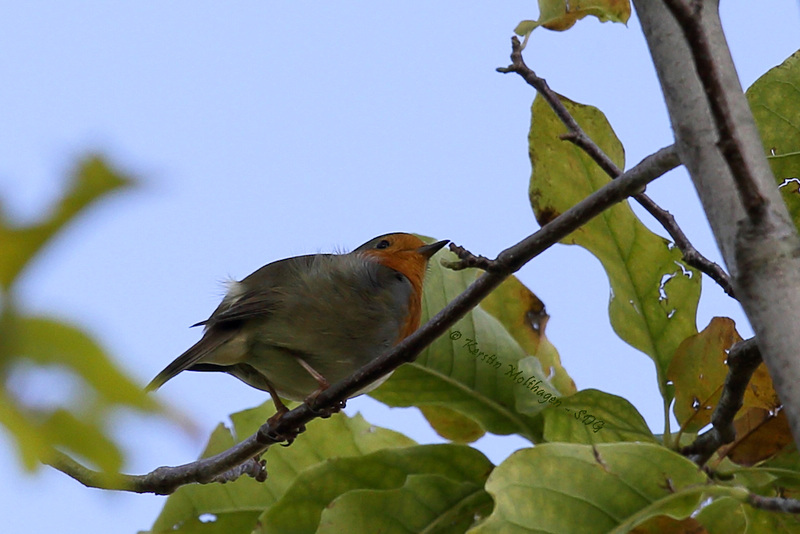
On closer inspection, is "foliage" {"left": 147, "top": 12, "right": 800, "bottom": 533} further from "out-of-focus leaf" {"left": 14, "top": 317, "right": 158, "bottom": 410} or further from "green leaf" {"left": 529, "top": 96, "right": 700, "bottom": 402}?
"out-of-focus leaf" {"left": 14, "top": 317, "right": 158, "bottom": 410}

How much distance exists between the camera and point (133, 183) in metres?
0.52

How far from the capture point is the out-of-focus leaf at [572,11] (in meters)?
2.85

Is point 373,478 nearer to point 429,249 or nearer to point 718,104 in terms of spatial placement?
point 429,249

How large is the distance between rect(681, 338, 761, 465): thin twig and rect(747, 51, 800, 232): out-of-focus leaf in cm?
77

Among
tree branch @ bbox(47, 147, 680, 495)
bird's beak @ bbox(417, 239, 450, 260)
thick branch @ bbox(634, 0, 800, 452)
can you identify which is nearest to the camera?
thick branch @ bbox(634, 0, 800, 452)

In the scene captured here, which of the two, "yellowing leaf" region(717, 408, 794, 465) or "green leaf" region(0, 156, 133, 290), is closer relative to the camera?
"green leaf" region(0, 156, 133, 290)

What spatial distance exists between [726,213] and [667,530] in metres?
1.03

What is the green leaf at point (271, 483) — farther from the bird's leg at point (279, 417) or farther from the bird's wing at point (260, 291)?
the bird's wing at point (260, 291)

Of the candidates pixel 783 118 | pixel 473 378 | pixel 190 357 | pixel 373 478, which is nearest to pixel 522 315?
pixel 473 378

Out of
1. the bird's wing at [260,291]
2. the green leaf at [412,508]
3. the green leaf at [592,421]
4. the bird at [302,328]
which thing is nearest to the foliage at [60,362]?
the green leaf at [412,508]

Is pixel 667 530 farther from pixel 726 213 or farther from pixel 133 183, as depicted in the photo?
pixel 133 183

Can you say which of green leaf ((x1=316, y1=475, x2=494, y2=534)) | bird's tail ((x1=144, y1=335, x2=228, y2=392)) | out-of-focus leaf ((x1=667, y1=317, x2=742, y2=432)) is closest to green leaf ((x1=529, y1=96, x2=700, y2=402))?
out-of-focus leaf ((x1=667, y1=317, x2=742, y2=432))

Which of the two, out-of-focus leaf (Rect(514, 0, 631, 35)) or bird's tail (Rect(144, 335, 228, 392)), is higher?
out-of-focus leaf (Rect(514, 0, 631, 35))

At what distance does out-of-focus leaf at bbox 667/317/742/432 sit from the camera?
2.75m
